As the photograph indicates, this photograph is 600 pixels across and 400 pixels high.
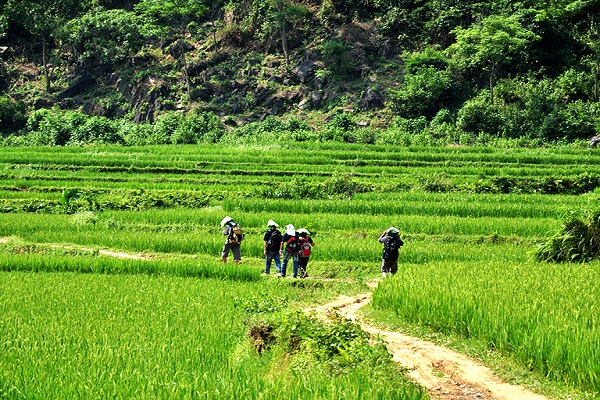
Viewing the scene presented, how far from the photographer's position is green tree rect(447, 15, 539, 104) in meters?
38.5

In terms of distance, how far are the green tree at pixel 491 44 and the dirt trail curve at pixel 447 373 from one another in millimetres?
31234

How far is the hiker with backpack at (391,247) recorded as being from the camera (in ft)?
46.7

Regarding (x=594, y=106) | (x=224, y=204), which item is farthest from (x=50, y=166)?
(x=594, y=106)

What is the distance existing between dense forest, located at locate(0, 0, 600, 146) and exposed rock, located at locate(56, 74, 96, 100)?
0.31 feet

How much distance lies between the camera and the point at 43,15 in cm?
5003

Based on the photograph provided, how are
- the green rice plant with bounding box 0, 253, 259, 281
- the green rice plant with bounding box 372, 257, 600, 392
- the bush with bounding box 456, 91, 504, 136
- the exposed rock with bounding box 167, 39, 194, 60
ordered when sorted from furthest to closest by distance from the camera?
the exposed rock with bounding box 167, 39, 194, 60 → the bush with bounding box 456, 91, 504, 136 → the green rice plant with bounding box 0, 253, 259, 281 → the green rice plant with bounding box 372, 257, 600, 392

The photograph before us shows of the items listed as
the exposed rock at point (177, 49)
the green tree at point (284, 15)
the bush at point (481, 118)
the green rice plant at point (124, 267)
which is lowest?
the green rice plant at point (124, 267)

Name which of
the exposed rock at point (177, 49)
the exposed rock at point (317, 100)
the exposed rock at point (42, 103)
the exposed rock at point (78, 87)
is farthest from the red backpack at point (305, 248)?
the exposed rock at point (78, 87)

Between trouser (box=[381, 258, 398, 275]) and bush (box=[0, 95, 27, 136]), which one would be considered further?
bush (box=[0, 95, 27, 136])

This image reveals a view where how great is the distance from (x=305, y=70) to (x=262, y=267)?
101 feet

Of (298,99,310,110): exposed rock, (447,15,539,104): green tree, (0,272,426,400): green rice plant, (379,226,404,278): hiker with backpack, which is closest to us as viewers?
(0,272,426,400): green rice plant

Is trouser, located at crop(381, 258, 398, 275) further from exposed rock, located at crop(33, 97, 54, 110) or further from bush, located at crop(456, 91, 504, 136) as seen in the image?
exposed rock, located at crop(33, 97, 54, 110)

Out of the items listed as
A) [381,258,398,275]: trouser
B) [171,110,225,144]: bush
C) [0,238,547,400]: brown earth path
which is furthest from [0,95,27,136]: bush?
[0,238,547,400]: brown earth path

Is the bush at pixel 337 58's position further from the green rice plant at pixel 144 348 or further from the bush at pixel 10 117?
the green rice plant at pixel 144 348
